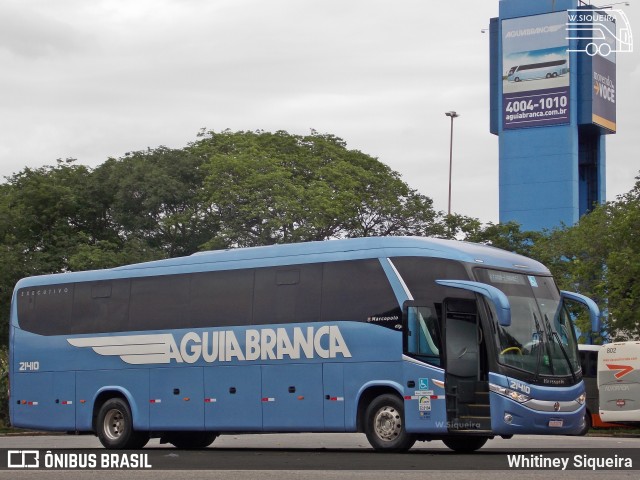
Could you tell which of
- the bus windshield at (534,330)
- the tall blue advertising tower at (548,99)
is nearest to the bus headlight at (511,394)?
the bus windshield at (534,330)

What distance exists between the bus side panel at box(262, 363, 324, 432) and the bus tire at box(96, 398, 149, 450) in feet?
10.9

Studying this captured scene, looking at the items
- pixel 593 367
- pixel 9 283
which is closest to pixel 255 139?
pixel 9 283

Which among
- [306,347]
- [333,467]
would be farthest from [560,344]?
[333,467]

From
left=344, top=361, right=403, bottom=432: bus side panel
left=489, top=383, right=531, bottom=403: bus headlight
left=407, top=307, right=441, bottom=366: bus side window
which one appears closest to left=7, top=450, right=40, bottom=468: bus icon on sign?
left=344, top=361, right=403, bottom=432: bus side panel

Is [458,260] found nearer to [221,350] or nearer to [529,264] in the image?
[529,264]

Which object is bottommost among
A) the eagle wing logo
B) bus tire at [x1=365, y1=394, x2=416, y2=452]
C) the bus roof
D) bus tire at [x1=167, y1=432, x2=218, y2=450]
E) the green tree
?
bus tire at [x1=167, y1=432, x2=218, y2=450]

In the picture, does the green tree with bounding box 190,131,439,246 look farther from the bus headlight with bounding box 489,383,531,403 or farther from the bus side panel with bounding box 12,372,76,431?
the bus headlight with bounding box 489,383,531,403

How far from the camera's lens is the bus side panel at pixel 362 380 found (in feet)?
72.1

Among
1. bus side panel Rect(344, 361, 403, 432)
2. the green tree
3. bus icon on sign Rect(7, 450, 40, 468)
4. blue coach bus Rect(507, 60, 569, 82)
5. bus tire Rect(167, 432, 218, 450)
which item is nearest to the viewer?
bus icon on sign Rect(7, 450, 40, 468)

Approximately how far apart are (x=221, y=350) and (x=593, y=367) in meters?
18.5

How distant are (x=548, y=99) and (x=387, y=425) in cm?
6102

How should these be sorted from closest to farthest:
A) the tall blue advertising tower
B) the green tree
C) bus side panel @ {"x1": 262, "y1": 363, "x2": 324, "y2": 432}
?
1. bus side panel @ {"x1": 262, "y1": 363, "x2": 324, "y2": 432}
2. the green tree
3. the tall blue advertising tower

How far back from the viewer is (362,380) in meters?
22.5

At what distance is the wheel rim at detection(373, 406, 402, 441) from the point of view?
71.7 ft
